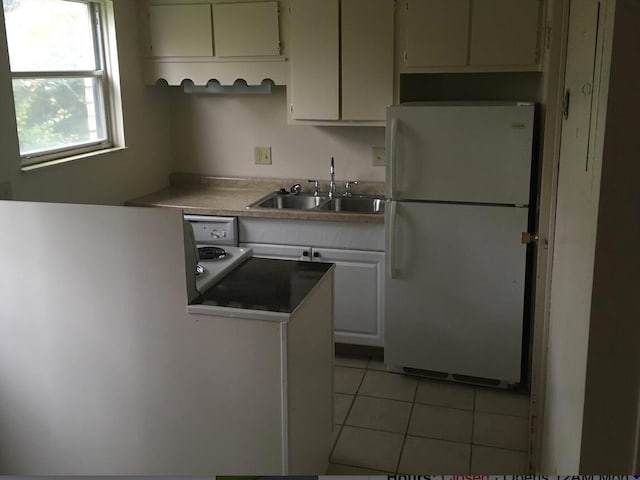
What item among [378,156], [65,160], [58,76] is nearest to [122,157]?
[65,160]

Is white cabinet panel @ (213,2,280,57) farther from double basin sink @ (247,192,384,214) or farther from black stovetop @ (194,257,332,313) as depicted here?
black stovetop @ (194,257,332,313)

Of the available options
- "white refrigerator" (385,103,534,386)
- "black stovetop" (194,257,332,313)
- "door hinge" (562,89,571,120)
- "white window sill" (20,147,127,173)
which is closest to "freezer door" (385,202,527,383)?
"white refrigerator" (385,103,534,386)

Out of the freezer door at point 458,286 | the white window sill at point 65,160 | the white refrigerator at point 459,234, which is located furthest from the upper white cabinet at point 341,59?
the white window sill at point 65,160

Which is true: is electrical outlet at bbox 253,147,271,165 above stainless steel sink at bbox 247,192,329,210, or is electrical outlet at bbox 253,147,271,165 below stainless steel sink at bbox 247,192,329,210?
above

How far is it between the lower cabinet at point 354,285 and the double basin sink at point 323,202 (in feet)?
0.98

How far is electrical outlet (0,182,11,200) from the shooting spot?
2.87 metres

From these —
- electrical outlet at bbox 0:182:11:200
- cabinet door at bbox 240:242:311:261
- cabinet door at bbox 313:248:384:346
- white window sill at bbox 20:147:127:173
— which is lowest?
cabinet door at bbox 313:248:384:346

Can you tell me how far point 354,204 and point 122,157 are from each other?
55.6 inches

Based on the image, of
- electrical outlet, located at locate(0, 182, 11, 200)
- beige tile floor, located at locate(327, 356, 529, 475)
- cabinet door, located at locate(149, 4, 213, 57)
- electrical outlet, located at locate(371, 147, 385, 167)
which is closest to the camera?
beige tile floor, located at locate(327, 356, 529, 475)

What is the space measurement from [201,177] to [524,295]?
2.24 meters

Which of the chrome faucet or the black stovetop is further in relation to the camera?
the chrome faucet

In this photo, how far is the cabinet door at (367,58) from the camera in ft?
11.1

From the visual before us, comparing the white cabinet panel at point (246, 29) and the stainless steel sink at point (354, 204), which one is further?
the stainless steel sink at point (354, 204)

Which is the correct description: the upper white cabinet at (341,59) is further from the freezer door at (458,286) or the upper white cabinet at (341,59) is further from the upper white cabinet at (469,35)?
the freezer door at (458,286)
